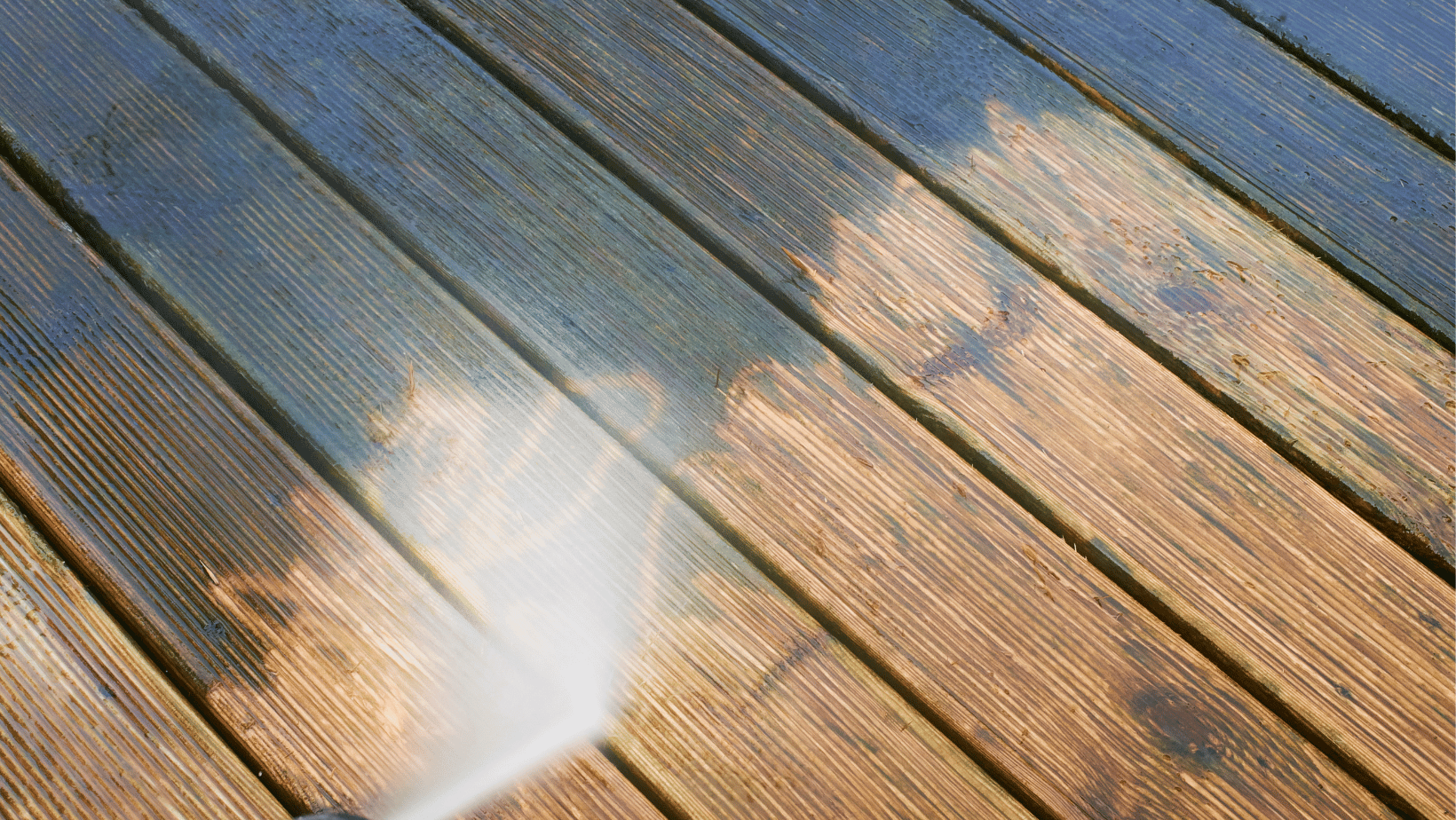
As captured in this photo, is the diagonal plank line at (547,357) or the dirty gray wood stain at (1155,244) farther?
the dirty gray wood stain at (1155,244)

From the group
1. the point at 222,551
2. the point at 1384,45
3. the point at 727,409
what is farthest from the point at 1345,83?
the point at 222,551

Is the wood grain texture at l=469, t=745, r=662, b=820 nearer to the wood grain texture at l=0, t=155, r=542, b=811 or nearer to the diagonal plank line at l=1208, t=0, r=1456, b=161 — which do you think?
the wood grain texture at l=0, t=155, r=542, b=811

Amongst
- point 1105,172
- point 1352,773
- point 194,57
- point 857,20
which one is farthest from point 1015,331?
point 194,57

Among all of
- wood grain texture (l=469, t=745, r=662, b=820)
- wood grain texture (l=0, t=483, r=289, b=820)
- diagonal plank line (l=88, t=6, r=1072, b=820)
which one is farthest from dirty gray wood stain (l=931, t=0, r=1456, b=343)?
wood grain texture (l=0, t=483, r=289, b=820)

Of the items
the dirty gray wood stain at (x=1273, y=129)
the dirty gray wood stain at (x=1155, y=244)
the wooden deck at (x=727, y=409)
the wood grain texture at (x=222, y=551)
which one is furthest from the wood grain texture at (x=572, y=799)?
the dirty gray wood stain at (x=1273, y=129)

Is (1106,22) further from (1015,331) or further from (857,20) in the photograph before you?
(1015,331)

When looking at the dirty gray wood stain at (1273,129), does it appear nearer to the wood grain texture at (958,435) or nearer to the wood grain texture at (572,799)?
the wood grain texture at (958,435)
